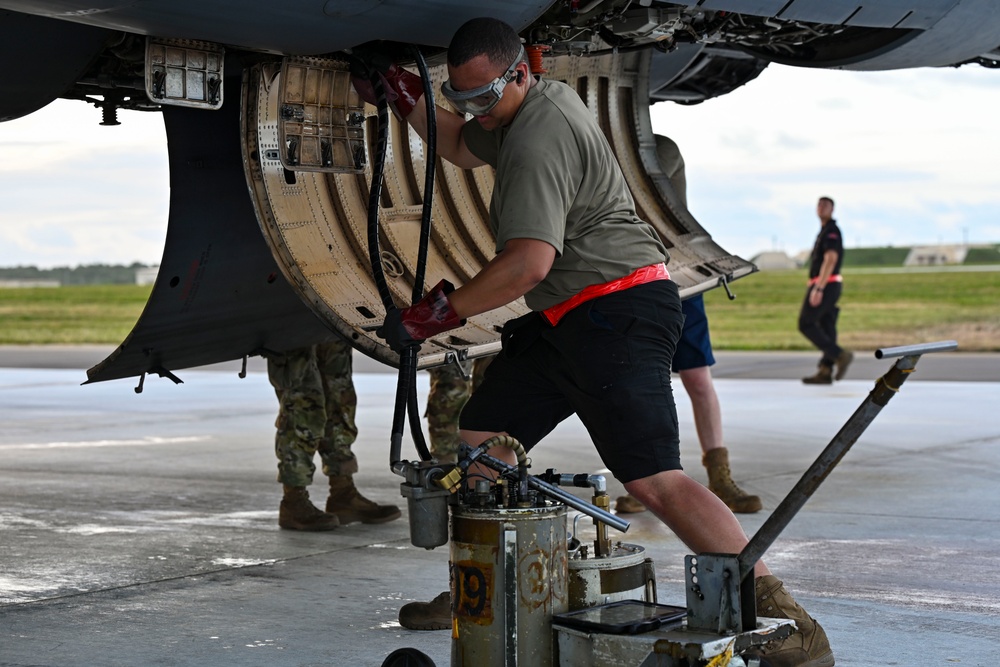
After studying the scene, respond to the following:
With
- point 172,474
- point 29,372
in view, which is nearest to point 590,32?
point 172,474

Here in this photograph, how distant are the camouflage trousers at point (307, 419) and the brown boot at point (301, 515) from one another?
5cm

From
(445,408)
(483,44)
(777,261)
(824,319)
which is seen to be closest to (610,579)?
(483,44)

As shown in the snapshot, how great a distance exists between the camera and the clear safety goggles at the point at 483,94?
11.1 ft

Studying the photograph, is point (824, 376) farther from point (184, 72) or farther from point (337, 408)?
point (184, 72)

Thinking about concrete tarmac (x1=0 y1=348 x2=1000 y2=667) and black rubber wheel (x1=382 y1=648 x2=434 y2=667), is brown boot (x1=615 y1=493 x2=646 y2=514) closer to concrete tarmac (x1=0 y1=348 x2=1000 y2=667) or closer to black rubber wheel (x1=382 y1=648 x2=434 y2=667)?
concrete tarmac (x1=0 y1=348 x2=1000 y2=667)

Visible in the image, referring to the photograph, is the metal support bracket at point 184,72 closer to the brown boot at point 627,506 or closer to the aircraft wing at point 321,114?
the aircraft wing at point 321,114

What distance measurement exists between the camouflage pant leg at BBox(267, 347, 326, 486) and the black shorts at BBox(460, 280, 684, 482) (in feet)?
7.25

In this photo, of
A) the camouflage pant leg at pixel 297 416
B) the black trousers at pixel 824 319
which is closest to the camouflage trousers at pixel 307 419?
the camouflage pant leg at pixel 297 416

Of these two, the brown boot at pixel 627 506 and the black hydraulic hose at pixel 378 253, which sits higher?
the black hydraulic hose at pixel 378 253

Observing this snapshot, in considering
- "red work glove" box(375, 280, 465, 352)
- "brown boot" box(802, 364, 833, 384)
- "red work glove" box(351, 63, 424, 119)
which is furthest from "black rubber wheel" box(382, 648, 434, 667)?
"brown boot" box(802, 364, 833, 384)

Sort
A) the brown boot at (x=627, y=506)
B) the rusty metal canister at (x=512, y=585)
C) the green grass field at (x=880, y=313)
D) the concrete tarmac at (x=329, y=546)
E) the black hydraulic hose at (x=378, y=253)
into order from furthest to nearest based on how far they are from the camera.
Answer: the green grass field at (x=880, y=313) < the brown boot at (x=627, y=506) < the concrete tarmac at (x=329, y=546) < the black hydraulic hose at (x=378, y=253) < the rusty metal canister at (x=512, y=585)

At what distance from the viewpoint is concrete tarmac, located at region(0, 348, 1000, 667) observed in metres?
3.95

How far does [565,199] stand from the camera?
329cm

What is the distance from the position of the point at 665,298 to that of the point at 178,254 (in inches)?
99.6
